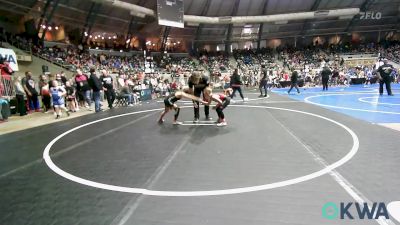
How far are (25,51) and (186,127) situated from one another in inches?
837

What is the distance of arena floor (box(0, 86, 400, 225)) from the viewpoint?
9.52 ft

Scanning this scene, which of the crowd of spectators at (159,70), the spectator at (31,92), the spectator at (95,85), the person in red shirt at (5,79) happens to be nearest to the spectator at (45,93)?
the crowd of spectators at (159,70)

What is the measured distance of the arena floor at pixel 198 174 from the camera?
290 cm

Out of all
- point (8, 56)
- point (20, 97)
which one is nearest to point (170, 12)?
point (8, 56)

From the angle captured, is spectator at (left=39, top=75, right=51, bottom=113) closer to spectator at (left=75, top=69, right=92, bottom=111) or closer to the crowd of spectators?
the crowd of spectators

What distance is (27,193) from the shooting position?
11.6 feet

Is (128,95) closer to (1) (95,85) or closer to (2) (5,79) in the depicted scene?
(1) (95,85)

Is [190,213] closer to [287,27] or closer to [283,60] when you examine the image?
[283,60]

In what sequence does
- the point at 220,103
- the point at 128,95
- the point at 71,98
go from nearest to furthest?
the point at 220,103
the point at 71,98
the point at 128,95

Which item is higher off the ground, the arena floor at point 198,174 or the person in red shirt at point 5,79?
the person in red shirt at point 5,79

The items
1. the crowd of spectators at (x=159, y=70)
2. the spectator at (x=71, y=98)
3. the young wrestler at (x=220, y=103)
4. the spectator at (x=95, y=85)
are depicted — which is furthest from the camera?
the crowd of spectators at (x=159, y=70)

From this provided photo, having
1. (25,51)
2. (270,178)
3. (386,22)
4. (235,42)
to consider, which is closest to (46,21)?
(25,51)

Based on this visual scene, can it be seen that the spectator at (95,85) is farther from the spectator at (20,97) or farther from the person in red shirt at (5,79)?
the person in red shirt at (5,79)

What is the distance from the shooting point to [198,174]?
3.99 m
